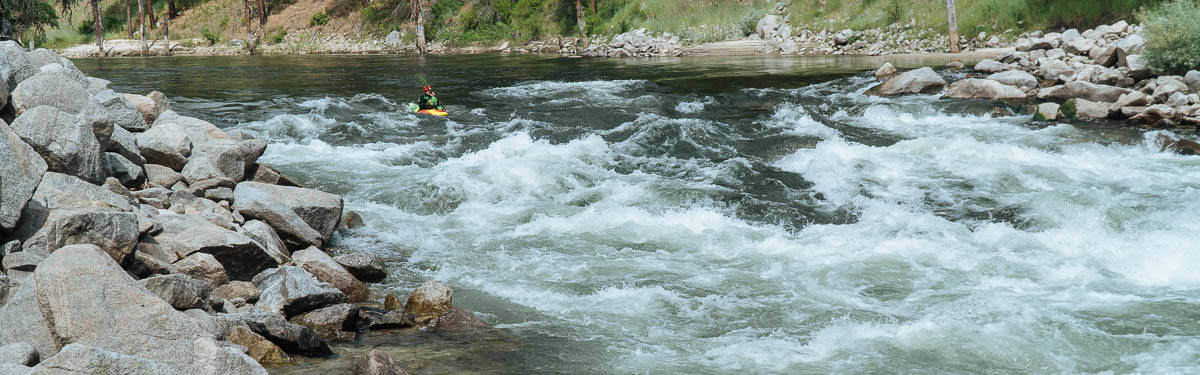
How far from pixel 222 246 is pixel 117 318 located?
212 cm

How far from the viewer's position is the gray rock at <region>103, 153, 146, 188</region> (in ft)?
26.5

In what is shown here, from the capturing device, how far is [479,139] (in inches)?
568

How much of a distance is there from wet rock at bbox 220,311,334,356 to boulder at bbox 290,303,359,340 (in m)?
0.52

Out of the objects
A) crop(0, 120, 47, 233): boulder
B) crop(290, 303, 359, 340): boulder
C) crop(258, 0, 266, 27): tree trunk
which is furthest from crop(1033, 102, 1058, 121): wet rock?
crop(258, 0, 266, 27): tree trunk

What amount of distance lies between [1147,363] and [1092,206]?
4.01 meters

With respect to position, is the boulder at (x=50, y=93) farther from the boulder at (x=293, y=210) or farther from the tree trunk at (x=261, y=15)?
the tree trunk at (x=261, y=15)

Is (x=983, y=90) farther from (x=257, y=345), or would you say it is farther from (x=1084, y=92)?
(x=257, y=345)

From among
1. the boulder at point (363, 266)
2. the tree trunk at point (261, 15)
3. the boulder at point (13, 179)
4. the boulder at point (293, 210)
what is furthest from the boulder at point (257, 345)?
the tree trunk at point (261, 15)

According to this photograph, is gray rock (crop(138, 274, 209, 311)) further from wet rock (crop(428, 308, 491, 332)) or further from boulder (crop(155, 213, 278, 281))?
wet rock (crop(428, 308, 491, 332))

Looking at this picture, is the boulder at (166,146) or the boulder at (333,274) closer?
the boulder at (333,274)

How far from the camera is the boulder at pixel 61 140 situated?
666cm

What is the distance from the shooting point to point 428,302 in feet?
21.6

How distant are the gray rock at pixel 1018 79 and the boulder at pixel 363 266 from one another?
14392 millimetres

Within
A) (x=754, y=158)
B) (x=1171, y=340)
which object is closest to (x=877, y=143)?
(x=754, y=158)
